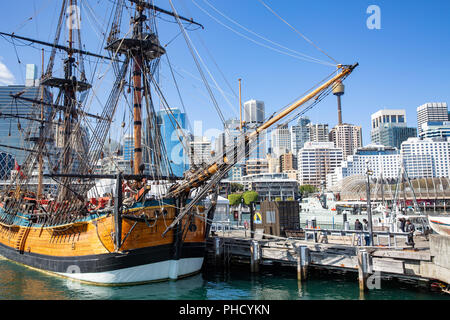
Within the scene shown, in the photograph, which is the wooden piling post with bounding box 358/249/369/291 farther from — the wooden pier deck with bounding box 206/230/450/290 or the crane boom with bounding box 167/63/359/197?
the crane boom with bounding box 167/63/359/197

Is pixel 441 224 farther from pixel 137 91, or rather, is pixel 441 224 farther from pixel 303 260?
pixel 137 91

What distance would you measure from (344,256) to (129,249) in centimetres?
1108

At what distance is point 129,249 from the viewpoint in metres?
18.4

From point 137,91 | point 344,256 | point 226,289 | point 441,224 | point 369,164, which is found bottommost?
point 226,289

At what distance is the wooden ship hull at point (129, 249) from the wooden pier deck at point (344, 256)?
10.7 ft

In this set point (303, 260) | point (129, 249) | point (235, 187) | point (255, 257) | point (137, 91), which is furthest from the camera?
point (235, 187)

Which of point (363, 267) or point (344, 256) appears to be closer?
point (363, 267)

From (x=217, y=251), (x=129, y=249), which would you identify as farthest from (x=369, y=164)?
(x=129, y=249)

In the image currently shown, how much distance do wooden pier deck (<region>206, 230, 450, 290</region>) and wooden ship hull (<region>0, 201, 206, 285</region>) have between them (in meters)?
3.25

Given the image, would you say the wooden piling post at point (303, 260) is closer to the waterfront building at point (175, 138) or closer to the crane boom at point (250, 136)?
the crane boom at point (250, 136)

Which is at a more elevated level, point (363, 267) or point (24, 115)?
point (24, 115)

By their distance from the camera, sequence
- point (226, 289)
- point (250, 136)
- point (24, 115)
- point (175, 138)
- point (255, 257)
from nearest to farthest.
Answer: point (250, 136) → point (226, 289) → point (255, 257) → point (24, 115) → point (175, 138)

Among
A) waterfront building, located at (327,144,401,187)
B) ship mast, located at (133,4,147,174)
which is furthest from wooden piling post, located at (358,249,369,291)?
waterfront building, located at (327,144,401,187)
